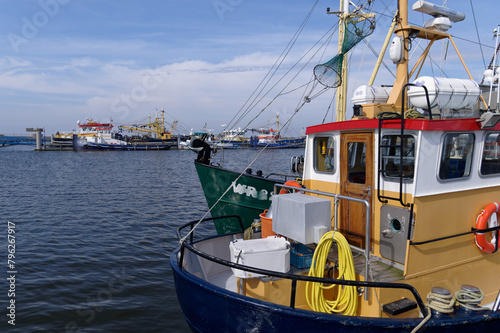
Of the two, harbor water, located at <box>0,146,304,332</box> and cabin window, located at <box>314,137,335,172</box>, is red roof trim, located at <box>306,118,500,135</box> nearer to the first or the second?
cabin window, located at <box>314,137,335,172</box>

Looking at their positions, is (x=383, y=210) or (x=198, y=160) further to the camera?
(x=198, y=160)

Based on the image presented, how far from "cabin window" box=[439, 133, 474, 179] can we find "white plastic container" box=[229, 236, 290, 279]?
262 centimetres

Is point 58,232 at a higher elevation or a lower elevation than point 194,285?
lower

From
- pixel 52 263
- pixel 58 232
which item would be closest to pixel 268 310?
pixel 52 263

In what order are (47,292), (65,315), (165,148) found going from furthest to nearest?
(165,148), (47,292), (65,315)

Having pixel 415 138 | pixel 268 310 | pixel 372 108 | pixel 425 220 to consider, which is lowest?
pixel 268 310

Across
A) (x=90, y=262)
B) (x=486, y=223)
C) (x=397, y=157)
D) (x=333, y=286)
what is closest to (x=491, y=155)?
(x=486, y=223)

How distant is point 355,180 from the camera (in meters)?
6.50

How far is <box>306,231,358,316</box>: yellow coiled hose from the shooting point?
16.6ft

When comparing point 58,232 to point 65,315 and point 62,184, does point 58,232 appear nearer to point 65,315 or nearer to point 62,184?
point 65,315

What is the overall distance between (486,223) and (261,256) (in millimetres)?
3617

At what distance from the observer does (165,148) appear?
94000 mm

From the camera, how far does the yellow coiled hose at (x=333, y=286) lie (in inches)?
199

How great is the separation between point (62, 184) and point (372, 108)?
2780 centimetres
